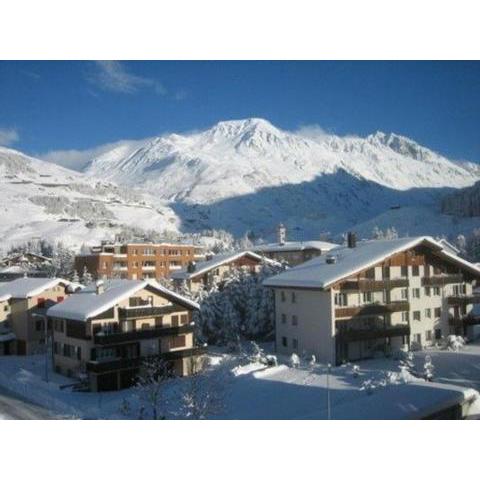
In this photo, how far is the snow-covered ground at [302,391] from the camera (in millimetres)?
9977

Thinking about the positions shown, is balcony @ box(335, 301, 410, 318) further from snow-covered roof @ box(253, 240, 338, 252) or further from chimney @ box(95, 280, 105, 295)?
snow-covered roof @ box(253, 240, 338, 252)

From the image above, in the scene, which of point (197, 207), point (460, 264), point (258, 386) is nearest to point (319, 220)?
point (460, 264)

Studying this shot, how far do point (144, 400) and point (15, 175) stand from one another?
13.5 m

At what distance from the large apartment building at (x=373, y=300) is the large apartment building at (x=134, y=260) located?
22438 millimetres

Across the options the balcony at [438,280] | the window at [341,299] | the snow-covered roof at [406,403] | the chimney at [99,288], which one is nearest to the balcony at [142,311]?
the chimney at [99,288]

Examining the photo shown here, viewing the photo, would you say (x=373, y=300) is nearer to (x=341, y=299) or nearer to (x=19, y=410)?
(x=341, y=299)

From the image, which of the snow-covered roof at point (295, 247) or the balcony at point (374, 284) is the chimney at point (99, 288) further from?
the snow-covered roof at point (295, 247)

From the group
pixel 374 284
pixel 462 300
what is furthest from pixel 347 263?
pixel 462 300

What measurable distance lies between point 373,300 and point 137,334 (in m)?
7.81

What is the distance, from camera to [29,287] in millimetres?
23234

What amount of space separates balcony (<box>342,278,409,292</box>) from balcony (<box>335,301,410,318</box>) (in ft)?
1.75

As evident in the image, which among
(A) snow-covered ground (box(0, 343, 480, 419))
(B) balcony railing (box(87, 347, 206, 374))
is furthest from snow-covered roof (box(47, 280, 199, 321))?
(A) snow-covered ground (box(0, 343, 480, 419))

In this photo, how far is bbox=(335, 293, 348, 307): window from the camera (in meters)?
16.3
